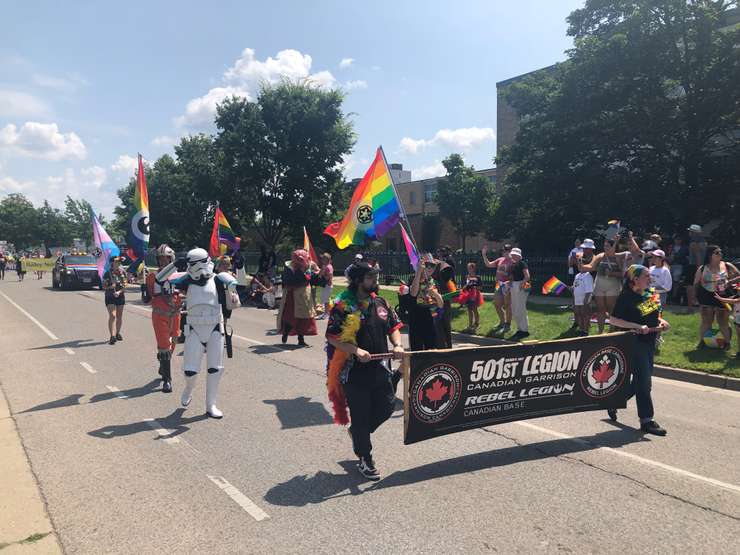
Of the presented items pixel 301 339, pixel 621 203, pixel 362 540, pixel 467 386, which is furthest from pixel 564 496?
pixel 621 203

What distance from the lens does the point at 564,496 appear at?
447 cm

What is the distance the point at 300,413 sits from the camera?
690cm

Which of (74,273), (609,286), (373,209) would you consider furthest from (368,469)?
(74,273)

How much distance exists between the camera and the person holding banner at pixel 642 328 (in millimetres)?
5969

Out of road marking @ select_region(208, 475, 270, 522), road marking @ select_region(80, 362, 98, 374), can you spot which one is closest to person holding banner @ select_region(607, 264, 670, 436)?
road marking @ select_region(208, 475, 270, 522)

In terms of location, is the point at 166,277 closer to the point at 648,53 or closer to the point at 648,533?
the point at 648,533

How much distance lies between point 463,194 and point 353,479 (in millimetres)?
35088

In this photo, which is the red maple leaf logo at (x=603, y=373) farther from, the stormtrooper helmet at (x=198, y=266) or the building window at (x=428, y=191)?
the building window at (x=428, y=191)

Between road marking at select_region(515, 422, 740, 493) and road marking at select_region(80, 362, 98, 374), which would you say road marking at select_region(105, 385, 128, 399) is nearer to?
road marking at select_region(80, 362, 98, 374)

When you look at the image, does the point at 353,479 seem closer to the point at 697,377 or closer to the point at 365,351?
the point at 365,351

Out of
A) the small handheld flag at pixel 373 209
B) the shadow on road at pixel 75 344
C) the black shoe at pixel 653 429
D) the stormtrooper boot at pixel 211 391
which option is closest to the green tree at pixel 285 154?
the shadow on road at pixel 75 344

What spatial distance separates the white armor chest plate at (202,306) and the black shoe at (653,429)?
190 inches

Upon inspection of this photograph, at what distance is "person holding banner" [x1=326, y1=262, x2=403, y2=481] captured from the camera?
4.89 meters

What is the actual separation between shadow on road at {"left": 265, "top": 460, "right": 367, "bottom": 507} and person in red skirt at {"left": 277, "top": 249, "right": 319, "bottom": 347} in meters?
6.29
